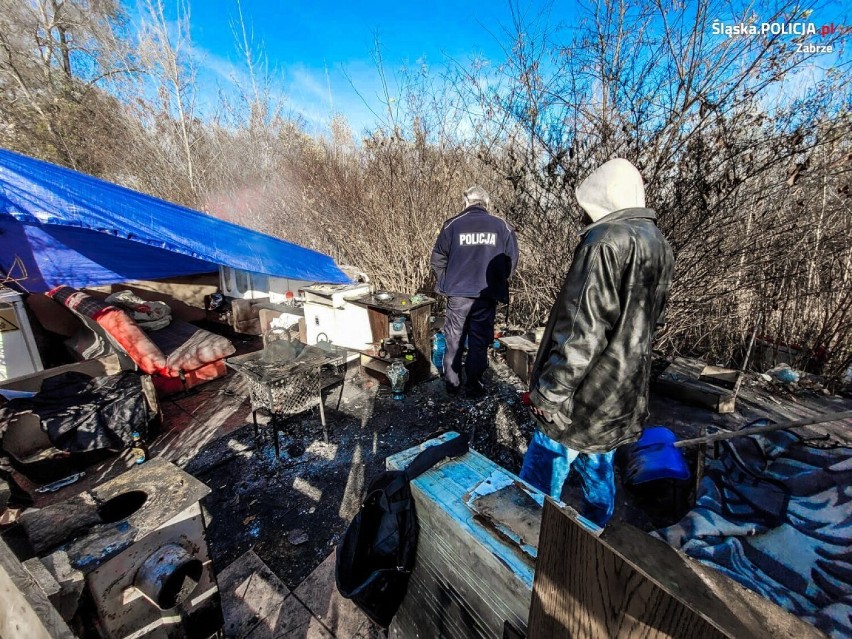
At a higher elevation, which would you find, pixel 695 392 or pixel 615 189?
pixel 615 189

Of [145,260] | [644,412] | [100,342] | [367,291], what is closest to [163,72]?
[145,260]

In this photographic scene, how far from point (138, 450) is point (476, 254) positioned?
3.55 m

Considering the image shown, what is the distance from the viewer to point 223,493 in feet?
8.67

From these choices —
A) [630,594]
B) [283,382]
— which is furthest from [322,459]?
[630,594]

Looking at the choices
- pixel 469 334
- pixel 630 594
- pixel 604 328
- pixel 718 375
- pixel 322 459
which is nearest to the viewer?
pixel 630 594

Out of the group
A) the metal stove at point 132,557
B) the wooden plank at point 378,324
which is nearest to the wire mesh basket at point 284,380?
the wooden plank at point 378,324

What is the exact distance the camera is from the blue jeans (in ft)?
6.08

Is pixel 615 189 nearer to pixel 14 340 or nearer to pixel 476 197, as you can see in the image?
pixel 476 197

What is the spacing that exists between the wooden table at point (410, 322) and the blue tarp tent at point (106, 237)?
50.4 inches

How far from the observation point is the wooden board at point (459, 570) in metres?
0.93

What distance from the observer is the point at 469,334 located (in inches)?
150

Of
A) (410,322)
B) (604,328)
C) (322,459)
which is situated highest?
(604,328)

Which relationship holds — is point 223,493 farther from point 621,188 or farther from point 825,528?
point 825,528

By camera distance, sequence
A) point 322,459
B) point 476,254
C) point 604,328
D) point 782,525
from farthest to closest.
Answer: point 476,254 < point 322,459 < point 782,525 < point 604,328
